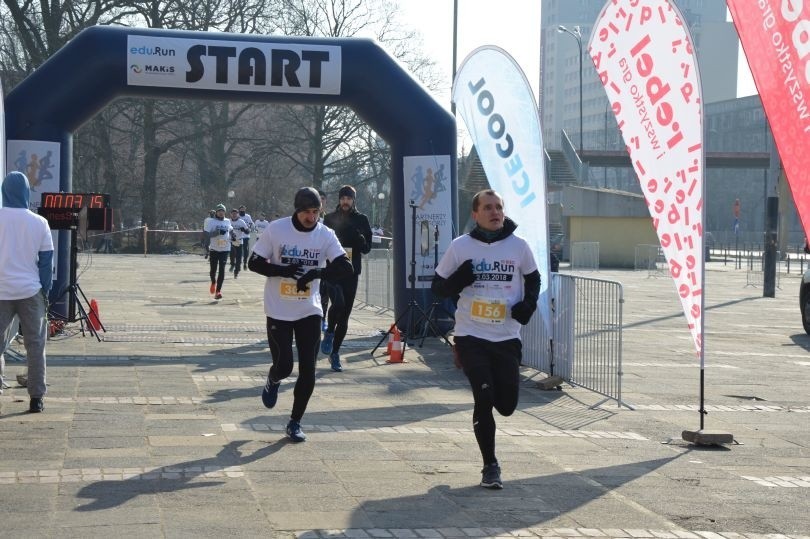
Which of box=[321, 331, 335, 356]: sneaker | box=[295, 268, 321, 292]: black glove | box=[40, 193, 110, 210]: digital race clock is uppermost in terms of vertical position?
box=[40, 193, 110, 210]: digital race clock

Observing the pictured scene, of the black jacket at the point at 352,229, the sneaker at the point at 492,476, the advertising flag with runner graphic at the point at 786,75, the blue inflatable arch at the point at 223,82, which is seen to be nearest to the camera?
the advertising flag with runner graphic at the point at 786,75

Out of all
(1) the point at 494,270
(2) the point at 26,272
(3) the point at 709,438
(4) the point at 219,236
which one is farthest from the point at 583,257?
(1) the point at 494,270

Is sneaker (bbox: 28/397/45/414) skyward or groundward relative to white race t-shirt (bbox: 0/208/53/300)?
groundward

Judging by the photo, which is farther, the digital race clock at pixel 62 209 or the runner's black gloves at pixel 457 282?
the digital race clock at pixel 62 209

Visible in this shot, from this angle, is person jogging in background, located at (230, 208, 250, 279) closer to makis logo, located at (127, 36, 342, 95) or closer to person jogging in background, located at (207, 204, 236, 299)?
person jogging in background, located at (207, 204, 236, 299)

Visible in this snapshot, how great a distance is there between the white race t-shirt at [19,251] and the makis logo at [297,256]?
7.02ft

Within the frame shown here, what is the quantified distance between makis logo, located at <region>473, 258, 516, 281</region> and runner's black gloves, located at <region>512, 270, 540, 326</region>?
0.12m

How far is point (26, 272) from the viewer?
30.4ft

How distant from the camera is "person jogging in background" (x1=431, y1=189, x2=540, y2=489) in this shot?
7.23 m

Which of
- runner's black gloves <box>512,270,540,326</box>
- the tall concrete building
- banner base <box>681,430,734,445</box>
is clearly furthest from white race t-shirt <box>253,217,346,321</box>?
the tall concrete building

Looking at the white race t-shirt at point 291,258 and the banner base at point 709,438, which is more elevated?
the white race t-shirt at point 291,258

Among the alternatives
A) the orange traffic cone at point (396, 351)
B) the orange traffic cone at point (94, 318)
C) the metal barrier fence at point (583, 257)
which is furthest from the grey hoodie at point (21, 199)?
the metal barrier fence at point (583, 257)

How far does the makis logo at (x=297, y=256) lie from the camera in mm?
8406

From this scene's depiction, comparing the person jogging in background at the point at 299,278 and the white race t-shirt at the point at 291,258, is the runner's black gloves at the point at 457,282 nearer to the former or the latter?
the person jogging in background at the point at 299,278
